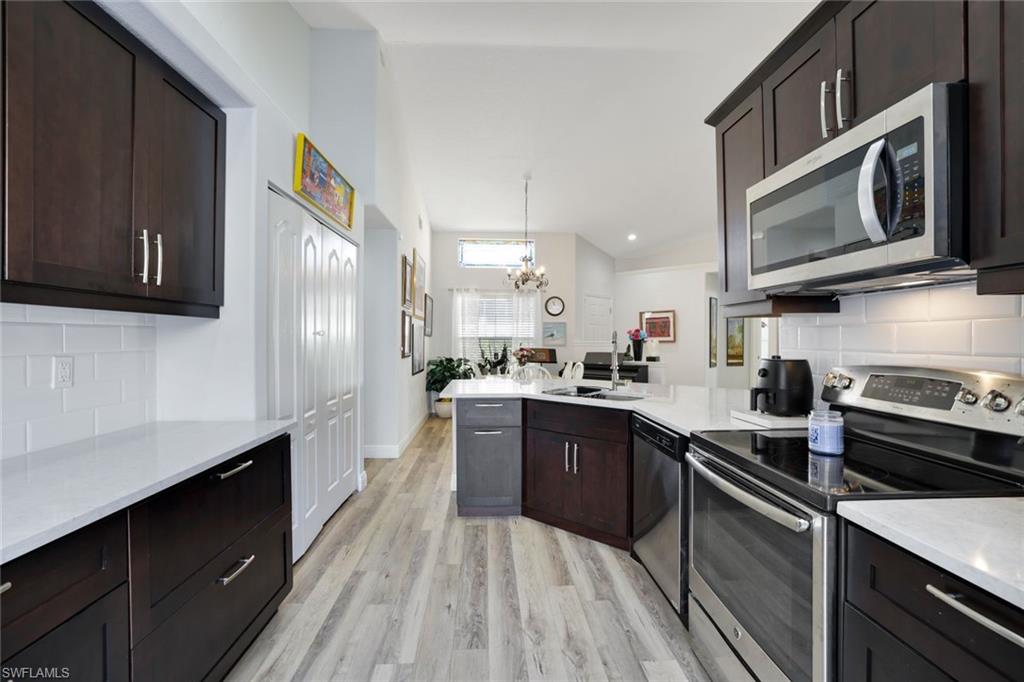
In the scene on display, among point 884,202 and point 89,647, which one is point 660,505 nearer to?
point 884,202

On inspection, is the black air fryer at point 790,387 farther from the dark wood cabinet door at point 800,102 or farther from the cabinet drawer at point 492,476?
the cabinet drawer at point 492,476

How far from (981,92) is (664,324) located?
285 inches

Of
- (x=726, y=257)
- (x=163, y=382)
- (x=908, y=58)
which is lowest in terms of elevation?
(x=163, y=382)

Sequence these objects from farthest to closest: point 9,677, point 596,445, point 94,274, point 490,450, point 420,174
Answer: point 420,174 < point 490,450 < point 596,445 < point 94,274 < point 9,677

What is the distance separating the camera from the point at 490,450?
10.0ft

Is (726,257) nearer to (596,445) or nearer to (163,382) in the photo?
(596,445)

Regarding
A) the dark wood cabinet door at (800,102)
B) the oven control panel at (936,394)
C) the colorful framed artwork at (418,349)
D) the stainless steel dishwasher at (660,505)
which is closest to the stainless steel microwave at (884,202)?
the dark wood cabinet door at (800,102)

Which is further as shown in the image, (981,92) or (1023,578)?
(981,92)

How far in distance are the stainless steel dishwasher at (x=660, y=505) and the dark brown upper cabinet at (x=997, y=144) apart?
1.12m

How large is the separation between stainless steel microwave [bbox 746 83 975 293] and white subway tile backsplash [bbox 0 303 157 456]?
2.51 m

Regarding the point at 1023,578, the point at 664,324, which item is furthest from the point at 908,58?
the point at 664,324

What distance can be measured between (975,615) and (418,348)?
5597 mm

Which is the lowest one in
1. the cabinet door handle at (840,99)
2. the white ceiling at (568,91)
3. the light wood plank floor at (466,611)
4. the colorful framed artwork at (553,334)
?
the light wood plank floor at (466,611)

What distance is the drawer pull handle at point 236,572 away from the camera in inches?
57.4
